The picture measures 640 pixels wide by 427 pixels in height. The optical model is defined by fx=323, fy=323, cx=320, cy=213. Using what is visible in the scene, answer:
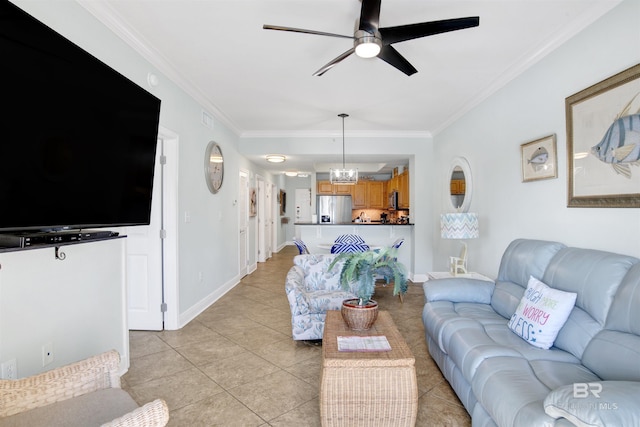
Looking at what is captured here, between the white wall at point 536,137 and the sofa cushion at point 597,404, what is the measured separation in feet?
4.01

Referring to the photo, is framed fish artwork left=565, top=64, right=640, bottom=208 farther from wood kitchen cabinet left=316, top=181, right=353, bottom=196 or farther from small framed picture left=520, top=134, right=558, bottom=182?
wood kitchen cabinet left=316, top=181, right=353, bottom=196

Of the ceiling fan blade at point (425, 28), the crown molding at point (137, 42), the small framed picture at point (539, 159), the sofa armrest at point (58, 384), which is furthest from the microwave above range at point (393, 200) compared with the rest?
the sofa armrest at point (58, 384)

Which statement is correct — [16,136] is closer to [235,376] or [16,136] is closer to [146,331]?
[235,376]

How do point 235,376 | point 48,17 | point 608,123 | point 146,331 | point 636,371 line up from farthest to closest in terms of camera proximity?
1. point 146,331
2. point 235,376
3. point 608,123
4. point 48,17
5. point 636,371

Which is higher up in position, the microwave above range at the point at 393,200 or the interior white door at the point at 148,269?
the microwave above range at the point at 393,200

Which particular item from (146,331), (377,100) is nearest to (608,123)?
(377,100)

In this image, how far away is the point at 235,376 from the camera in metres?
2.53

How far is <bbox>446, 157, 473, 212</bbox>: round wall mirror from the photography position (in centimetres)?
416

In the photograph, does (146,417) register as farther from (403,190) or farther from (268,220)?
(268,220)

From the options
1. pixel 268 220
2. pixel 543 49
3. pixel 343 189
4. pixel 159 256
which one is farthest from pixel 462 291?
pixel 343 189

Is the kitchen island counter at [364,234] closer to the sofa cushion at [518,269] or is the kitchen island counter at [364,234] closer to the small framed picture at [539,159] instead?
the small framed picture at [539,159]

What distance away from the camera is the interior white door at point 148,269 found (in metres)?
3.42

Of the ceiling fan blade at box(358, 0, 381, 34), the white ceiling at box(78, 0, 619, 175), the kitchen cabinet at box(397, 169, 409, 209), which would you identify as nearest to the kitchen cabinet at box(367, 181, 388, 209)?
the kitchen cabinet at box(397, 169, 409, 209)

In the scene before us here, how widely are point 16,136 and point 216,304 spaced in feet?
11.5
